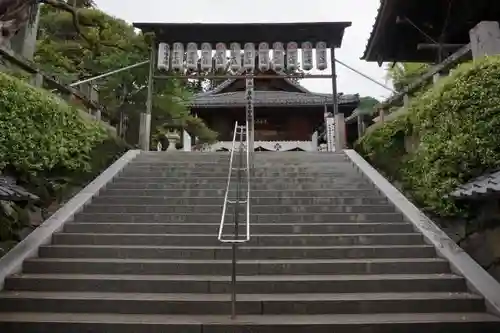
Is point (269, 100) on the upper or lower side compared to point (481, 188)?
upper

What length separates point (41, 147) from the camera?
6719 millimetres

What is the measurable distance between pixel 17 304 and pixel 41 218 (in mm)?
2705

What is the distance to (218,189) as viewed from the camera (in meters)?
7.65

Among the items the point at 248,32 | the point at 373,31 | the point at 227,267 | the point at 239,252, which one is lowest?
the point at 227,267

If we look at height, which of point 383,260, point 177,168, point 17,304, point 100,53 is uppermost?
Result: point 100,53

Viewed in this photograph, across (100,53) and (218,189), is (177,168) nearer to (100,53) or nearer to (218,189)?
(218,189)

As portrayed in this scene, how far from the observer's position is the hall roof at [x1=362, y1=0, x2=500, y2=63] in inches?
357

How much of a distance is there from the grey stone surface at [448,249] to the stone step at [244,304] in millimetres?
159

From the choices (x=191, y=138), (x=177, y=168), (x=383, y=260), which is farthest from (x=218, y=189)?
(x=191, y=138)

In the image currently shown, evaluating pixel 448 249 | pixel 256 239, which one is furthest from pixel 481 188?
pixel 256 239

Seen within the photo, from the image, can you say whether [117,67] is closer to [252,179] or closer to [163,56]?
[163,56]

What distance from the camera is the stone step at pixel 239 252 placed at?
17.5 feet

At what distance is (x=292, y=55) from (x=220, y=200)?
688cm

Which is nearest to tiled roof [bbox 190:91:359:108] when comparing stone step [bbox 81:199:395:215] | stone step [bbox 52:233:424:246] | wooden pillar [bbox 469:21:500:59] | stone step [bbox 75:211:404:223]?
stone step [bbox 81:199:395:215]
